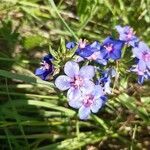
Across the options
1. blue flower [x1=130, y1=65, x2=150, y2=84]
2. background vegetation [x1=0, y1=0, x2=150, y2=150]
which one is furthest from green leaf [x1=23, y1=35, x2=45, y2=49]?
blue flower [x1=130, y1=65, x2=150, y2=84]

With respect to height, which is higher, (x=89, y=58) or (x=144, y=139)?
(x=89, y=58)

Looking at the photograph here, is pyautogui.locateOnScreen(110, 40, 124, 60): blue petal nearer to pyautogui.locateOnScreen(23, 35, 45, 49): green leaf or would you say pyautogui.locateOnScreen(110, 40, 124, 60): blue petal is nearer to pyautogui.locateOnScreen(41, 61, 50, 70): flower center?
pyautogui.locateOnScreen(41, 61, 50, 70): flower center

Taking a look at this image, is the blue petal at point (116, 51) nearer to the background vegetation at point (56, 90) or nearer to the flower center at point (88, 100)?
the background vegetation at point (56, 90)

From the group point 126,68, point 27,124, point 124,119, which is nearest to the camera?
point 126,68

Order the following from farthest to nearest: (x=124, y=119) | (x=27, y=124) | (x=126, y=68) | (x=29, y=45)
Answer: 1. (x=29, y=45)
2. (x=124, y=119)
3. (x=27, y=124)
4. (x=126, y=68)

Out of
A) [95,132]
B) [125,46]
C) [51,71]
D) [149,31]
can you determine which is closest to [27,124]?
[95,132]

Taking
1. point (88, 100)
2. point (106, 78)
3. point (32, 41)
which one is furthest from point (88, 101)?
point (32, 41)

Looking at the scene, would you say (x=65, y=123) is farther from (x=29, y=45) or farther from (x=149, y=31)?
(x=149, y=31)

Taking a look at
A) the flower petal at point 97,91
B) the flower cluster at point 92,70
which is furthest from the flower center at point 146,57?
the flower petal at point 97,91
